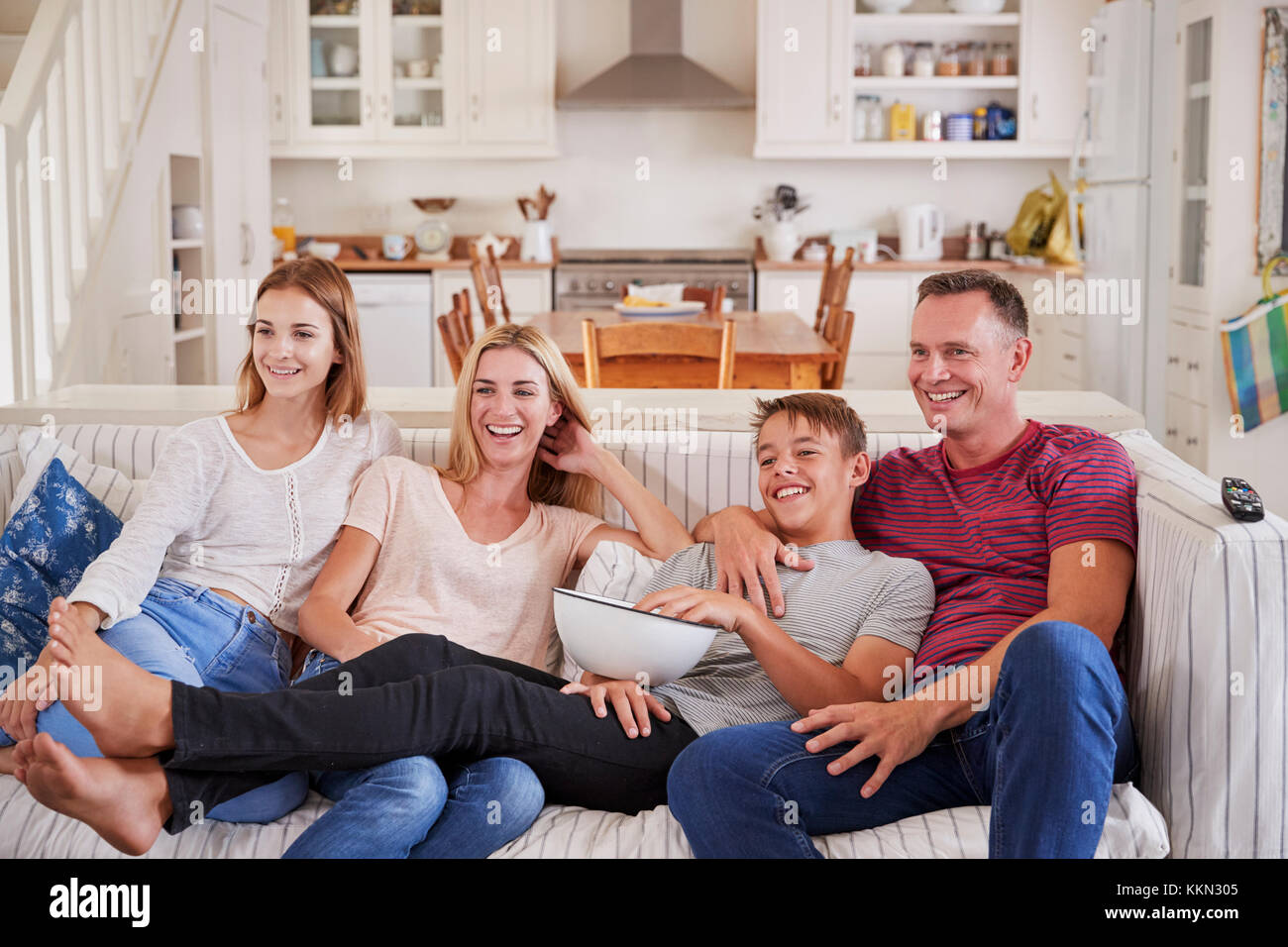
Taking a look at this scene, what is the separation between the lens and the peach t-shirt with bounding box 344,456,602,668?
1832mm

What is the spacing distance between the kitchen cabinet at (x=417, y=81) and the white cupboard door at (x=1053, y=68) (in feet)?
6.97

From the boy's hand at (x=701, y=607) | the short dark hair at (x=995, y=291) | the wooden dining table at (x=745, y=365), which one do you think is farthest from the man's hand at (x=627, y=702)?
the wooden dining table at (x=745, y=365)

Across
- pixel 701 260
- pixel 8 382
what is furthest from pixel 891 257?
pixel 8 382

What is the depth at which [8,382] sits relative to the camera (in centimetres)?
323

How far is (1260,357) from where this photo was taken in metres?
3.97

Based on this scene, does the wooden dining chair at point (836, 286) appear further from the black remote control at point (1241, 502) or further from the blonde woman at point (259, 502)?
the black remote control at point (1241, 502)

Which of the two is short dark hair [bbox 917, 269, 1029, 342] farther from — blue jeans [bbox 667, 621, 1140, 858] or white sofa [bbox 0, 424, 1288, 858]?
blue jeans [bbox 667, 621, 1140, 858]

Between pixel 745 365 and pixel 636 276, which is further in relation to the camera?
pixel 636 276

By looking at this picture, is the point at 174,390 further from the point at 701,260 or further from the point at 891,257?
the point at 891,257

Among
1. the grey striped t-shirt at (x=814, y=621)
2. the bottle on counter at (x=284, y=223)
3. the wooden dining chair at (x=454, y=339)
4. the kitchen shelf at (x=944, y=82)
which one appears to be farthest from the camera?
the bottle on counter at (x=284, y=223)

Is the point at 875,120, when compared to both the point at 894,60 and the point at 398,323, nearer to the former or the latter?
the point at 894,60

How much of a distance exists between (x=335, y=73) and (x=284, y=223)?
747mm

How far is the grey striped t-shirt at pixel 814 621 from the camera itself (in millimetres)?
1678

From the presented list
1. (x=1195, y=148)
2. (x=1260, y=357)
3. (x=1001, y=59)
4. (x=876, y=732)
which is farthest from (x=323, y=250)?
(x=876, y=732)
